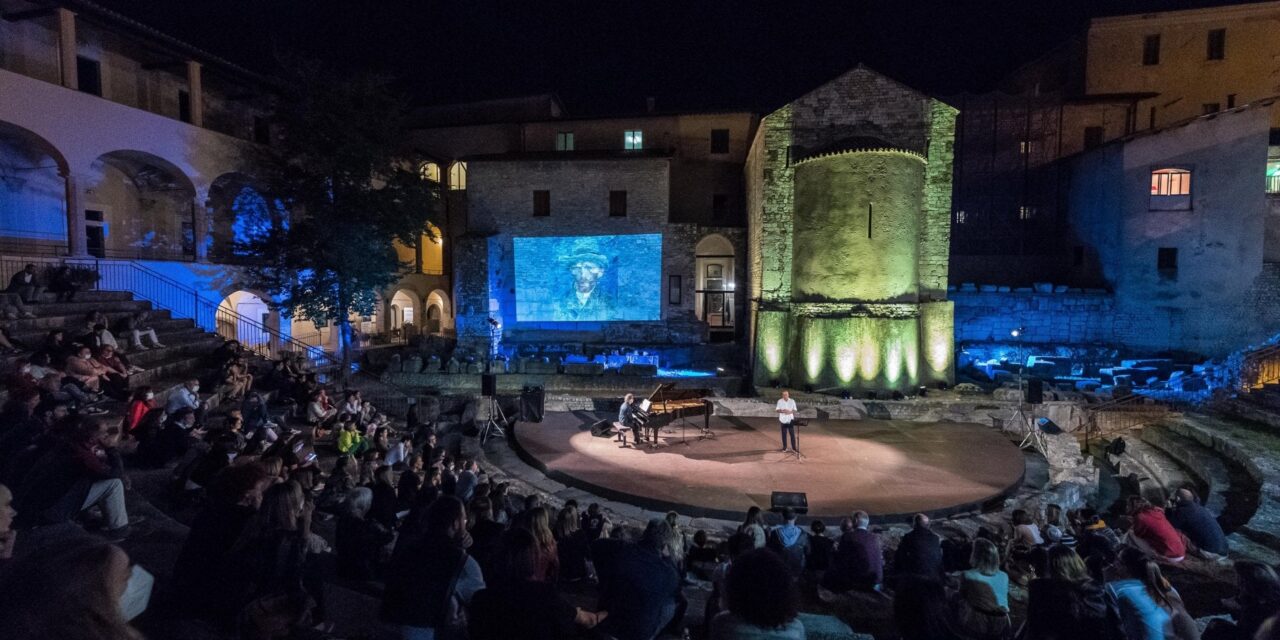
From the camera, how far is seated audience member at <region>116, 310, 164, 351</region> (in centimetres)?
1217

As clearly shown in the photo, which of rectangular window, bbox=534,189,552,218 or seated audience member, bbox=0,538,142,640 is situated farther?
rectangular window, bbox=534,189,552,218

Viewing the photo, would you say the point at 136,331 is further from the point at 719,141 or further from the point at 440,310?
the point at 719,141

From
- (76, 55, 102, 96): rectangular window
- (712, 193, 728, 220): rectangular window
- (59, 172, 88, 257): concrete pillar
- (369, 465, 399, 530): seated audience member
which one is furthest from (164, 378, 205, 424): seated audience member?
(712, 193, 728, 220): rectangular window

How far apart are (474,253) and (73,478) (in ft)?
66.2

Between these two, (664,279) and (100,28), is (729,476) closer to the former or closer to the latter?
(664,279)

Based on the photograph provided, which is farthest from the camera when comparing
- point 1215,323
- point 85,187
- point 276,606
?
point 1215,323

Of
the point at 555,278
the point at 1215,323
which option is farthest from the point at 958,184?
the point at 555,278

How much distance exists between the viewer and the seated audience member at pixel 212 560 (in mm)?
3576

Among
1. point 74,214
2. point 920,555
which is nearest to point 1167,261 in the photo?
point 920,555

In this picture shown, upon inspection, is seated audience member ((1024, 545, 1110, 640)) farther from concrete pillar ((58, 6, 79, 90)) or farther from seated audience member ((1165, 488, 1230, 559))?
concrete pillar ((58, 6, 79, 90))

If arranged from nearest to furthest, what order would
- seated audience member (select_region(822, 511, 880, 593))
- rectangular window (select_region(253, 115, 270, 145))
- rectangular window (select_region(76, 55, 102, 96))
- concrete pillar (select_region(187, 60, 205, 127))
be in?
1. seated audience member (select_region(822, 511, 880, 593))
2. rectangular window (select_region(76, 55, 102, 96))
3. concrete pillar (select_region(187, 60, 205, 127))
4. rectangular window (select_region(253, 115, 270, 145))

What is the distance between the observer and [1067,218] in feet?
81.4

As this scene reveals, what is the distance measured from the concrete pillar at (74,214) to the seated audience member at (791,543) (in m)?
19.8

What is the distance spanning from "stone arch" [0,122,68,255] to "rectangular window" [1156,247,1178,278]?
34.7 metres
